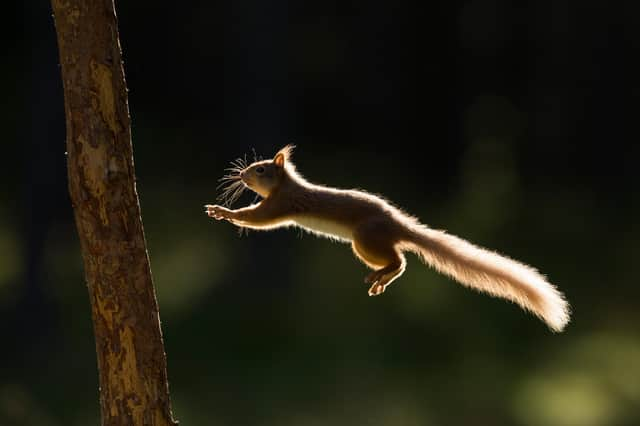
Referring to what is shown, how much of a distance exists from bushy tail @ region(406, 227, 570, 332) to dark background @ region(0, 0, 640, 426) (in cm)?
620

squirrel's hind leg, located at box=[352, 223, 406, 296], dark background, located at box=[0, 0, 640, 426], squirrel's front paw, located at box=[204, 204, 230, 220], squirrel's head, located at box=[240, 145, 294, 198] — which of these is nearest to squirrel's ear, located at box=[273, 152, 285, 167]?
squirrel's head, located at box=[240, 145, 294, 198]

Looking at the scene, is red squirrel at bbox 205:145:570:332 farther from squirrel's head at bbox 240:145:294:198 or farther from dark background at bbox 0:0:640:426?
dark background at bbox 0:0:640:426

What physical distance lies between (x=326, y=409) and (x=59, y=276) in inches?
154

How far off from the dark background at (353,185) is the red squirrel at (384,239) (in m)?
6.12

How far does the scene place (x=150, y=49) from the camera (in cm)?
1605

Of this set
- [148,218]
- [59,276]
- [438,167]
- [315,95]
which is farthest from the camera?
[315,95]

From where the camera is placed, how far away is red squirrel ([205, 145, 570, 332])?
142 inches

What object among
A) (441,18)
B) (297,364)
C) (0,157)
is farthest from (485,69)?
(0,157)

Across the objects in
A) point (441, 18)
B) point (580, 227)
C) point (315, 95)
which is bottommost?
point (580, 227)

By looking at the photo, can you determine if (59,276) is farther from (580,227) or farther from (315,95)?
(580,227)

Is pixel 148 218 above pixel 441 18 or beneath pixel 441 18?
beneath

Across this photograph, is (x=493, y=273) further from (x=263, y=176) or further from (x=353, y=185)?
(x=353, y=185)

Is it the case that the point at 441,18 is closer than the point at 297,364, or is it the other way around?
the point at 297,364

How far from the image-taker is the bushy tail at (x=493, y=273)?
3.50 m
